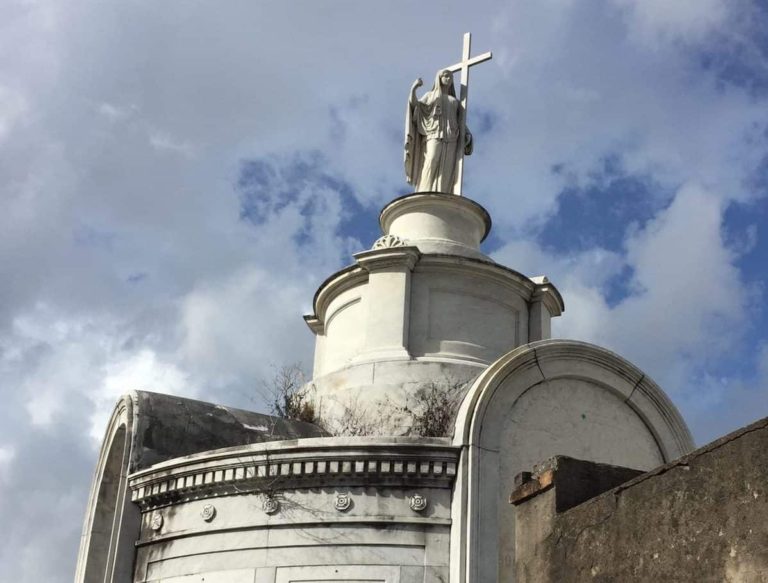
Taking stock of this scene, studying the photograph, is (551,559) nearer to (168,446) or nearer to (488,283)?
(168,446)

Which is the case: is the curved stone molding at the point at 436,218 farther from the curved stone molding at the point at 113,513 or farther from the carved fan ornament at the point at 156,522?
the carved fan ornament at the point at 156,522

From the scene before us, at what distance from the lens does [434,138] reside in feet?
61.0

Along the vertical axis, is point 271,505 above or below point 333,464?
below

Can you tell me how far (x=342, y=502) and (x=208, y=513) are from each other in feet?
5.99

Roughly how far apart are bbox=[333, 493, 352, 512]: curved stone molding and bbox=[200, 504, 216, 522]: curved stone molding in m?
1.65

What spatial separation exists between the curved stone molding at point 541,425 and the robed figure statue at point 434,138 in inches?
232

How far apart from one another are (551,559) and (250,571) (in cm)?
563

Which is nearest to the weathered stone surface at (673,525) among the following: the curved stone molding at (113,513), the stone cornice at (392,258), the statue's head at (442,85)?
the curved stone molding at (113,513)

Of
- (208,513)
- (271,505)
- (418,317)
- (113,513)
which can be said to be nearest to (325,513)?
(271,505)

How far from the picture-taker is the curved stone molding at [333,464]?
11984 millimetres

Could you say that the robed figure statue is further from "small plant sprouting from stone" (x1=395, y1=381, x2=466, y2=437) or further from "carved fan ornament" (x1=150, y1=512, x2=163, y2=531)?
"carved fan ornament" (x1=150, y1=512, x2=163, y2=531)

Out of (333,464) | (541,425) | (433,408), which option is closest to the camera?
(333,464)

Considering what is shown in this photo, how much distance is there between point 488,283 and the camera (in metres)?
16.2

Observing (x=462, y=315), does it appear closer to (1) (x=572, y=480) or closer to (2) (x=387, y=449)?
(2) (x=387, y=449)
